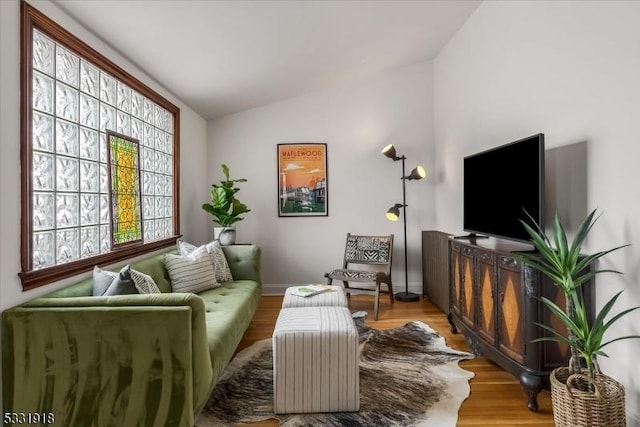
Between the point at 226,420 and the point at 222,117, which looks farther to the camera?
the point at 222,117

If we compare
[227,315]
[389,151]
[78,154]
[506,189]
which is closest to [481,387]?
[506,189]

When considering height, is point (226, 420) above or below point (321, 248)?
below

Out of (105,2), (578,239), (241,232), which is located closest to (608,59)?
(578,239)

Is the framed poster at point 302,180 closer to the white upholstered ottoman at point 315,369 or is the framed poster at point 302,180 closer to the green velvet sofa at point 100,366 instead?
the white upholstered ottoman at point 315,369

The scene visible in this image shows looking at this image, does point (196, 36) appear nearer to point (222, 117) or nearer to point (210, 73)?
point (210, 73)

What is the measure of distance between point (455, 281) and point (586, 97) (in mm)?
1680

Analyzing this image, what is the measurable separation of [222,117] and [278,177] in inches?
42.8

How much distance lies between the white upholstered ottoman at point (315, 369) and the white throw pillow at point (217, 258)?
153 cm

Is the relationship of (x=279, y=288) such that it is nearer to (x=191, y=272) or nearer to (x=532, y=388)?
(x=191, y=272)

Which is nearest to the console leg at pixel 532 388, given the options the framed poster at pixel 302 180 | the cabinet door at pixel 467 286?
the cabinet door at pixel 467 286

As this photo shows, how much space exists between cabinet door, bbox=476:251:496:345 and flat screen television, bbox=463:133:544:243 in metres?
0.21

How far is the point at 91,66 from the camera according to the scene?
252 centimetres

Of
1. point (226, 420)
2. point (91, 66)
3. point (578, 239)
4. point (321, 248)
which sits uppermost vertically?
point (91, 66)

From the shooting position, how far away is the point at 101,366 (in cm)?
168
